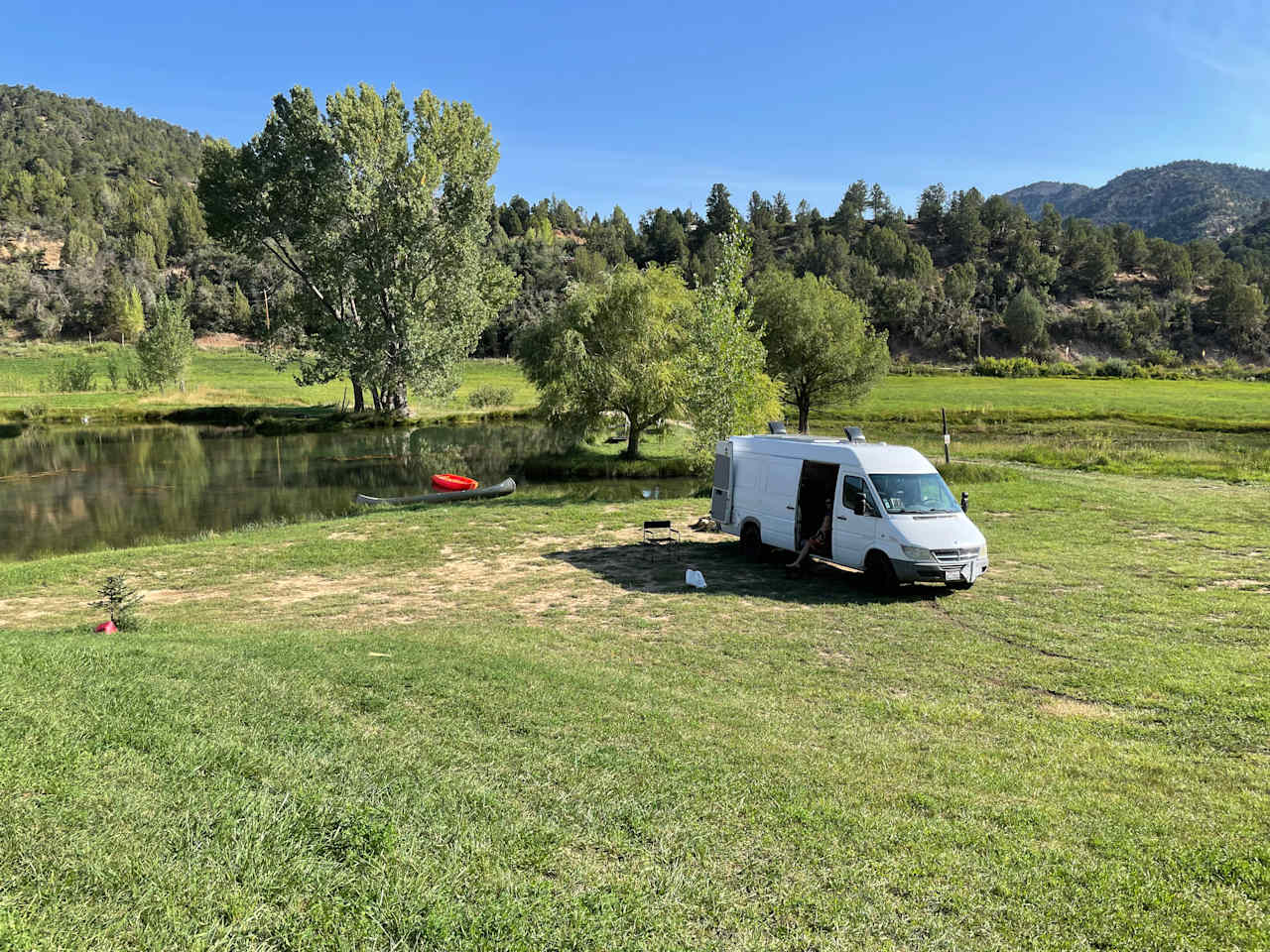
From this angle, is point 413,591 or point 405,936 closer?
point 405,936

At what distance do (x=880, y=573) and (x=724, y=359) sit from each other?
14.6 metres

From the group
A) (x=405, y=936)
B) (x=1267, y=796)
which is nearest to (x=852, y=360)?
(x=1267, y=796)

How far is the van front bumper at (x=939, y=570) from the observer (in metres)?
14.1

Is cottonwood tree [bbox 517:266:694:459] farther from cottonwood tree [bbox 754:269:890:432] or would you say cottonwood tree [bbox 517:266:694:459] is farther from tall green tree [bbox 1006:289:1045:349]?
tall green tree [bbox 1006:289:1045:349]

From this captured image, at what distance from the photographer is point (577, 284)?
1524 inches

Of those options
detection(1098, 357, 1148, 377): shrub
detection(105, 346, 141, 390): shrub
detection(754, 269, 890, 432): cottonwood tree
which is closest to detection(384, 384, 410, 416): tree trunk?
detection(754, 269, 890, 432): cottonwood tree

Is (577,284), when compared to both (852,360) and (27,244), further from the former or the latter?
(27,244)

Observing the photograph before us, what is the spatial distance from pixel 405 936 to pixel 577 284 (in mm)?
37085

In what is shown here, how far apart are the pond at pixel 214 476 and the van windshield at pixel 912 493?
1506 cm

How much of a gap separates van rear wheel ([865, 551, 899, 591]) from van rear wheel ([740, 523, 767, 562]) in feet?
11.4

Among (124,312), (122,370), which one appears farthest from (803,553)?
(124,312)

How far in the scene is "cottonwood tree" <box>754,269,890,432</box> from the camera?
161ft

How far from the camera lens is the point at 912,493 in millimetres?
15383

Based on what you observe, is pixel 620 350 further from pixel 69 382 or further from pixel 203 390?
pixel 69 382
